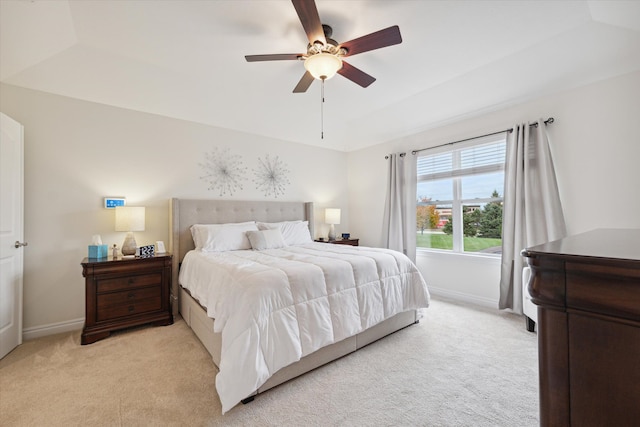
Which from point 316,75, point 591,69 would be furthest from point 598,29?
point 316,75

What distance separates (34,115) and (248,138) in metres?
2.28

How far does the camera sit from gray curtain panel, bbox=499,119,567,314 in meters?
2.89

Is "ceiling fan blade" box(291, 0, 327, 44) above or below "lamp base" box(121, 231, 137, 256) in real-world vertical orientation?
above

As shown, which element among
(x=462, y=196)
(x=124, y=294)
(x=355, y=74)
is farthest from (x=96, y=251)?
(x=462, y=196)

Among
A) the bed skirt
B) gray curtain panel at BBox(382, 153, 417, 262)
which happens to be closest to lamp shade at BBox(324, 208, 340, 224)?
gray curtain panel at BBox(382, 153, 417, 262)

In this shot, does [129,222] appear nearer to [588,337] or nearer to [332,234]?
[332,234]

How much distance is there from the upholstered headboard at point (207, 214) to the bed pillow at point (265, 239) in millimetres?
612

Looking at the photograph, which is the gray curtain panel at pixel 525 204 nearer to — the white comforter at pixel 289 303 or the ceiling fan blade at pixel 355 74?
Answer: the white comforter at pixel 289 303

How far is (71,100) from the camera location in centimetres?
288

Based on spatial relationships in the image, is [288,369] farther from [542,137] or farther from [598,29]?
[598,29]

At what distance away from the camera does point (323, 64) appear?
85.2 inches

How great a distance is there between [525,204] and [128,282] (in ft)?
14.5

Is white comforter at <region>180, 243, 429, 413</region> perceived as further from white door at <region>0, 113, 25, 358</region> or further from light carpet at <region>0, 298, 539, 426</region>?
white door at <region>0, 113, 25, 358</region>

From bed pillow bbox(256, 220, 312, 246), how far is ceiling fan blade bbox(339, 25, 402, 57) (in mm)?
2429
